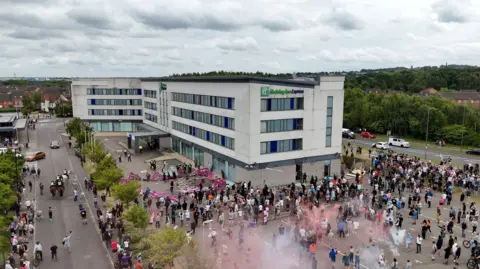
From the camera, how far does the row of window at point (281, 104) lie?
39.4 meters

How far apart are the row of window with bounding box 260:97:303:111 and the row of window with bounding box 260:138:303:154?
10.8ft

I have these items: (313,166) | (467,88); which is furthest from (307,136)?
(467,88)

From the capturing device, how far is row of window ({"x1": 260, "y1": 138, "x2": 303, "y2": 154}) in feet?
130

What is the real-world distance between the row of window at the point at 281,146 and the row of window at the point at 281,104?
10.8 ft

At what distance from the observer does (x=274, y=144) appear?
4025cm


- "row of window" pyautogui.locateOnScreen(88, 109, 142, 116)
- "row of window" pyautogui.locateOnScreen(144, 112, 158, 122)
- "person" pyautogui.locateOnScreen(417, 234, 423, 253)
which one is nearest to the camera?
"person" pyautogui.locateOnScreen(417, 234, 423, 253)

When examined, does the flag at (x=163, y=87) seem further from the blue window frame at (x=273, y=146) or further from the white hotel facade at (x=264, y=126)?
the blue window frame at (x=273, y=146)

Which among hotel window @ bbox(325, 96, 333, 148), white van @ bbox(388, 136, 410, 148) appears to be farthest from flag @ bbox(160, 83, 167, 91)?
white van @ bbox(388, 136, 410, 148)

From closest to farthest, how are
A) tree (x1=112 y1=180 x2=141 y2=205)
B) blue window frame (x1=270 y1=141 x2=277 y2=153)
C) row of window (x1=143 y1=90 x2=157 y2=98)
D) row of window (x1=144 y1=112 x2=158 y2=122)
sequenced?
tree (x1=112 y1=180 x2=141 y2=205) < blue window frame (x1=270 y1=141 x2=277 y2=153) < row of window (x1=144 y1=112 x2=158 y2=122) < row of window (x1=143 y1=90 x2=157 y2=98)

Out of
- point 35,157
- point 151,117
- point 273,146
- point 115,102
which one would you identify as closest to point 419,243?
point 273,146

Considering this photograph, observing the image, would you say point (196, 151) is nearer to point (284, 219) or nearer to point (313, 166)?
point (313, 166)

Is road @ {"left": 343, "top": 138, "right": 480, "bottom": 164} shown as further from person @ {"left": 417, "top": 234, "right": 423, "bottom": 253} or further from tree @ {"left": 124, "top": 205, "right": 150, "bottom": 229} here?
tree @ {"left": 124, "top": 205, "right": 150, "bottom": 229}

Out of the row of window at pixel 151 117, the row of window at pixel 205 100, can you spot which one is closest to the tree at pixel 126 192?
the row of window at pixel 205 100

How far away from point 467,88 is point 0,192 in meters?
156
